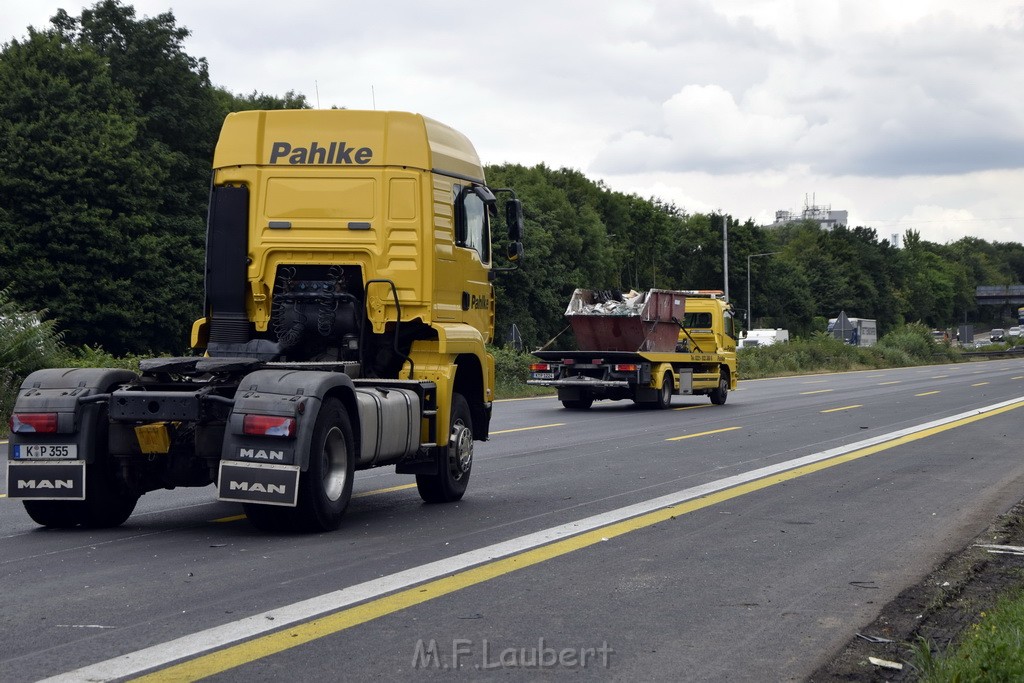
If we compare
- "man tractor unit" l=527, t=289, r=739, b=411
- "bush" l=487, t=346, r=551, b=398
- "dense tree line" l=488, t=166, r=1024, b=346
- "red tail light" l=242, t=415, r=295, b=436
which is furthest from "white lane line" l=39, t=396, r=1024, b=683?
"dense tree line" l=488, t=166, r=1024, b=346

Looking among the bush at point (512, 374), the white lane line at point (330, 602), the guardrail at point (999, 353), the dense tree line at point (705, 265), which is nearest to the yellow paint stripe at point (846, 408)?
the bush at point (512, 374)

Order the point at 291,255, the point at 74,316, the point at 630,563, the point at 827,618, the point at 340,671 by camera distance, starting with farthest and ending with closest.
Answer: the point at 74,316
the point at 291,255
the point at 630,563
the point at 827,618
the point at 340,671

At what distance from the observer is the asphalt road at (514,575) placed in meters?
5.72

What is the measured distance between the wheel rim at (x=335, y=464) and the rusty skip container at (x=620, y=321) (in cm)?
1839

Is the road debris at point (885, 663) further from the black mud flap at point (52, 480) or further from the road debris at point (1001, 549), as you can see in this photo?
the black mud flap at point (52, 480)

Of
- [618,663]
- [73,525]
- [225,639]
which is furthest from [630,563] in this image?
[73,525]

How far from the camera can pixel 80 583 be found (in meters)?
7.35

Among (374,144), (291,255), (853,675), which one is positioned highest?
(374,144)

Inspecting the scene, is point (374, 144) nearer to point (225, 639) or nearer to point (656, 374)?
point (225, 639)

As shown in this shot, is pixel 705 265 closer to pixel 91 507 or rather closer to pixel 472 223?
pixel 472 223

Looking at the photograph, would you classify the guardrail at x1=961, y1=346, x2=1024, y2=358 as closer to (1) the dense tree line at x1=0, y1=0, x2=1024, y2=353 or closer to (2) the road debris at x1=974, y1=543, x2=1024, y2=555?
(1) the dense tree line at x1=0, y1=0, x2=1024, y2=353

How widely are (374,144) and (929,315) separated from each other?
169 m

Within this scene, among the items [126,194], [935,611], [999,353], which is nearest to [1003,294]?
[999,353]

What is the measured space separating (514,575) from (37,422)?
3.67 meters
